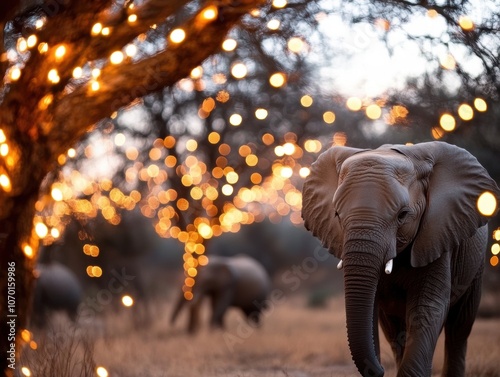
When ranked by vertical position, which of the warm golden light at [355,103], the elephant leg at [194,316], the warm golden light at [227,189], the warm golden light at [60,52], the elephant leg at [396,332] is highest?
the warm golden light at [60,52]

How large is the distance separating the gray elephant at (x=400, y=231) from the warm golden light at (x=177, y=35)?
1.55 m

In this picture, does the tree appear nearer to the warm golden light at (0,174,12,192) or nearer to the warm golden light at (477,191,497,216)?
the warm golden light at (0,174,12,192)

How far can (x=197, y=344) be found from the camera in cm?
1359

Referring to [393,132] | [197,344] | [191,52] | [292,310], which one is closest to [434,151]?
[191,52]

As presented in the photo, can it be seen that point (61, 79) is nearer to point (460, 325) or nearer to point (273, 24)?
point (273, 24)

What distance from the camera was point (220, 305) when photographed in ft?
58.5

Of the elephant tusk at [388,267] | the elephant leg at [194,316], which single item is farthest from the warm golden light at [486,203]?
the elephant leg at [194,316]

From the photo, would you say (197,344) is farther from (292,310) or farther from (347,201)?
(292,310)

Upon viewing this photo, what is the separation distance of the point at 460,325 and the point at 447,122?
2462 millimetres

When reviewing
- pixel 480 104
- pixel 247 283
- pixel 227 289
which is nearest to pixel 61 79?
pixel 480 104

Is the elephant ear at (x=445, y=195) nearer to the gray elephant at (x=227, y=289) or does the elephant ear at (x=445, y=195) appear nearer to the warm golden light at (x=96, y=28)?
the warm golden light at (x=96, y=28)

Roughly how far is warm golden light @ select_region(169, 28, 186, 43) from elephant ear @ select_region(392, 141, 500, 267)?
189 cm

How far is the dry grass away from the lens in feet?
31.6

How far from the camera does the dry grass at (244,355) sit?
31.6 ft
